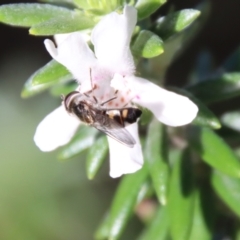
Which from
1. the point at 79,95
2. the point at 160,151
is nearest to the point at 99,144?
the point at 160,151

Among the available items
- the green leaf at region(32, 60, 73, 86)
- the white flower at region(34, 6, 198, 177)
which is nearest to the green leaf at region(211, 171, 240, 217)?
the white flower at region(34, 6, 198, 177)

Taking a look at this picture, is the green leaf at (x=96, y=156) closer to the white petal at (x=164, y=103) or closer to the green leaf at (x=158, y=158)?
the green leaf at (x=158, y=158)

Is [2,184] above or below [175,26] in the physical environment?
below

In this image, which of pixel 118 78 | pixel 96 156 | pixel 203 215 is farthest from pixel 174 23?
pixel 203 215

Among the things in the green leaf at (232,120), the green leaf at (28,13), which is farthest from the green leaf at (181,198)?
the green leaf at (28,13)

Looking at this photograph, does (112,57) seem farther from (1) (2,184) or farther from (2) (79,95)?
(1) (2,184)

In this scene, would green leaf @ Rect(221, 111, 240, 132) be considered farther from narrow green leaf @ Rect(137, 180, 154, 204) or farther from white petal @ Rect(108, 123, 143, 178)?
white petal @ Rect(108, 123, 143, 178)
